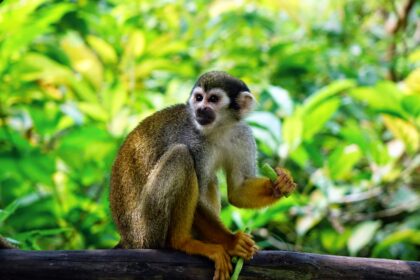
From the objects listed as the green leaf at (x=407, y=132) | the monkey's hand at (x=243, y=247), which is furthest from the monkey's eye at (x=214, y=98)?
the green leaf at (x=407, y=132)

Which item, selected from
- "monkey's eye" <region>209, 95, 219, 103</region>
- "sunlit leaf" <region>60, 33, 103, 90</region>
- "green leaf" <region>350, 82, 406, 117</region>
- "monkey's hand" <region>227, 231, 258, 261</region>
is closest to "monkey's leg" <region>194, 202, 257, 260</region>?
"monkey's hand" <region>227, 231, 258, 261</region>

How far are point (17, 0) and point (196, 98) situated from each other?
1.83 meters

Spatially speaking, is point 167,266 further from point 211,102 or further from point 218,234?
point 211,102

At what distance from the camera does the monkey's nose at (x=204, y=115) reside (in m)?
3.59

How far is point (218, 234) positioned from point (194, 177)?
0.35 metres

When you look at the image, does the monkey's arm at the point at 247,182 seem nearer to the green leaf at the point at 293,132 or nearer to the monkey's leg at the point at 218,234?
the monkey's leg at the point at 218,234

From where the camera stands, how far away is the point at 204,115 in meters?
3.59

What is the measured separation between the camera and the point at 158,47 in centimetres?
579

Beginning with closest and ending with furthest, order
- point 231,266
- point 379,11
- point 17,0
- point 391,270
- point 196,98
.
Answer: point 391,270 → point 231,266 → point 196,98 → point 17,0 → point 379,11

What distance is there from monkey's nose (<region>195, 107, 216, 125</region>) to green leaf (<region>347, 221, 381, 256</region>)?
2069mm

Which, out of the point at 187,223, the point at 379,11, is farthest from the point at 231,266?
the point at 379,11

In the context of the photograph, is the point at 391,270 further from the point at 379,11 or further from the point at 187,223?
the point at 379,11

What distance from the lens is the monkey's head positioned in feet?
11.8

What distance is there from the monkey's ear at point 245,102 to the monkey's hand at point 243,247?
0.92m
